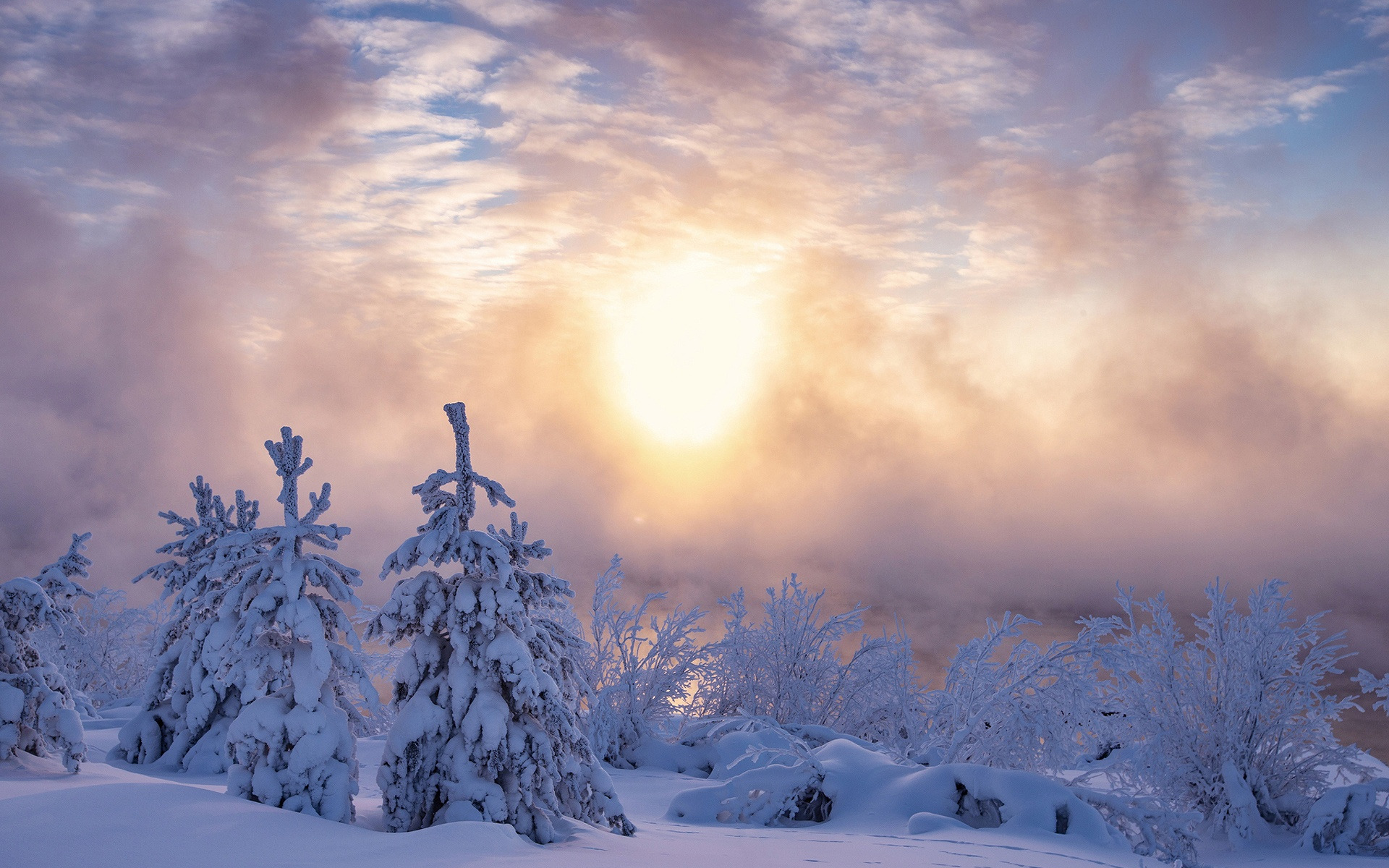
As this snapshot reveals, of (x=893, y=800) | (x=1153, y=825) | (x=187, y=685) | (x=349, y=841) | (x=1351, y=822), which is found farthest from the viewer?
(x=187, y=685)

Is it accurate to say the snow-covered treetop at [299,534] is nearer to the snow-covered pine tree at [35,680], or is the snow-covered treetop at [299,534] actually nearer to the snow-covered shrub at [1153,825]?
the snow-covered pine tree at [35,680]

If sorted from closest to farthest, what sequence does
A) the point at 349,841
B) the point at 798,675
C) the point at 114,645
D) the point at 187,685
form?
the point at 349,841
the point at 187,685
the point at 798,675
the point at 114,645

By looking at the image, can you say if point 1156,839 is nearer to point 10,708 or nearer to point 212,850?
point 212,850

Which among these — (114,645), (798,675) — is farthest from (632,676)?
(114,645)

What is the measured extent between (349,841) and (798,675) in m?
18.5

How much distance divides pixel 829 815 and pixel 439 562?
22.6ft

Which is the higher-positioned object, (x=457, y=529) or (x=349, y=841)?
(x=457, y=529)

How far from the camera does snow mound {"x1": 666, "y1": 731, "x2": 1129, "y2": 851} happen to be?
1239cm

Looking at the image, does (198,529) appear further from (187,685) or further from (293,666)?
(293,666)

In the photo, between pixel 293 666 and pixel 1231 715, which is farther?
pixel 1231 715

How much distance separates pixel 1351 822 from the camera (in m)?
14.6

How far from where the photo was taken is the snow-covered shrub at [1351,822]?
14477 millimetres

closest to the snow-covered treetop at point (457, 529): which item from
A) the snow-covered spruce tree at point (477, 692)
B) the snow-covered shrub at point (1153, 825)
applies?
the snow-covered spruce tree at point (477, 692)

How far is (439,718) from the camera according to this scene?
36.1 ft
